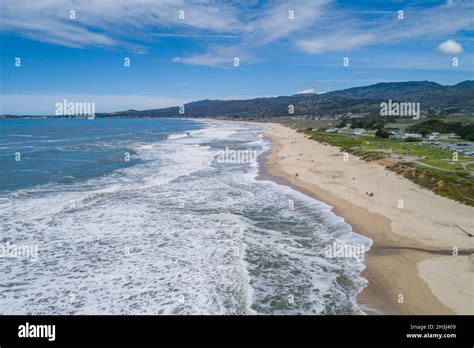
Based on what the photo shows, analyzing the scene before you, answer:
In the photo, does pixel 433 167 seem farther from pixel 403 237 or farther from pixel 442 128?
pixel 442 128

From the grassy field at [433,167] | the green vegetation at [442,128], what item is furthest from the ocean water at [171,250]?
the green vegetation at [442,128]

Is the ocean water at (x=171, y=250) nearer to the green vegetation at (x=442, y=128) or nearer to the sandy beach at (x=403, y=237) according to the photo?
the sandy beach at (x=403, y=237)

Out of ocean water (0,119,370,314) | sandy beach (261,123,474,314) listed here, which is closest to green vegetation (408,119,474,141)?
sandy beach (261,123,474,314)

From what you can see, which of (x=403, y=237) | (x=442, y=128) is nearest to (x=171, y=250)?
(x=403, y=237)

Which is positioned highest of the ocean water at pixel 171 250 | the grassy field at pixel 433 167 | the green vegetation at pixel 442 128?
the green vegetation at pixel 442 128

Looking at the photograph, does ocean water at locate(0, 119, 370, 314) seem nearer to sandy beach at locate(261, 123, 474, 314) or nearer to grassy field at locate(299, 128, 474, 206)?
sandy beach at locate(261, 123, 474, 314)
